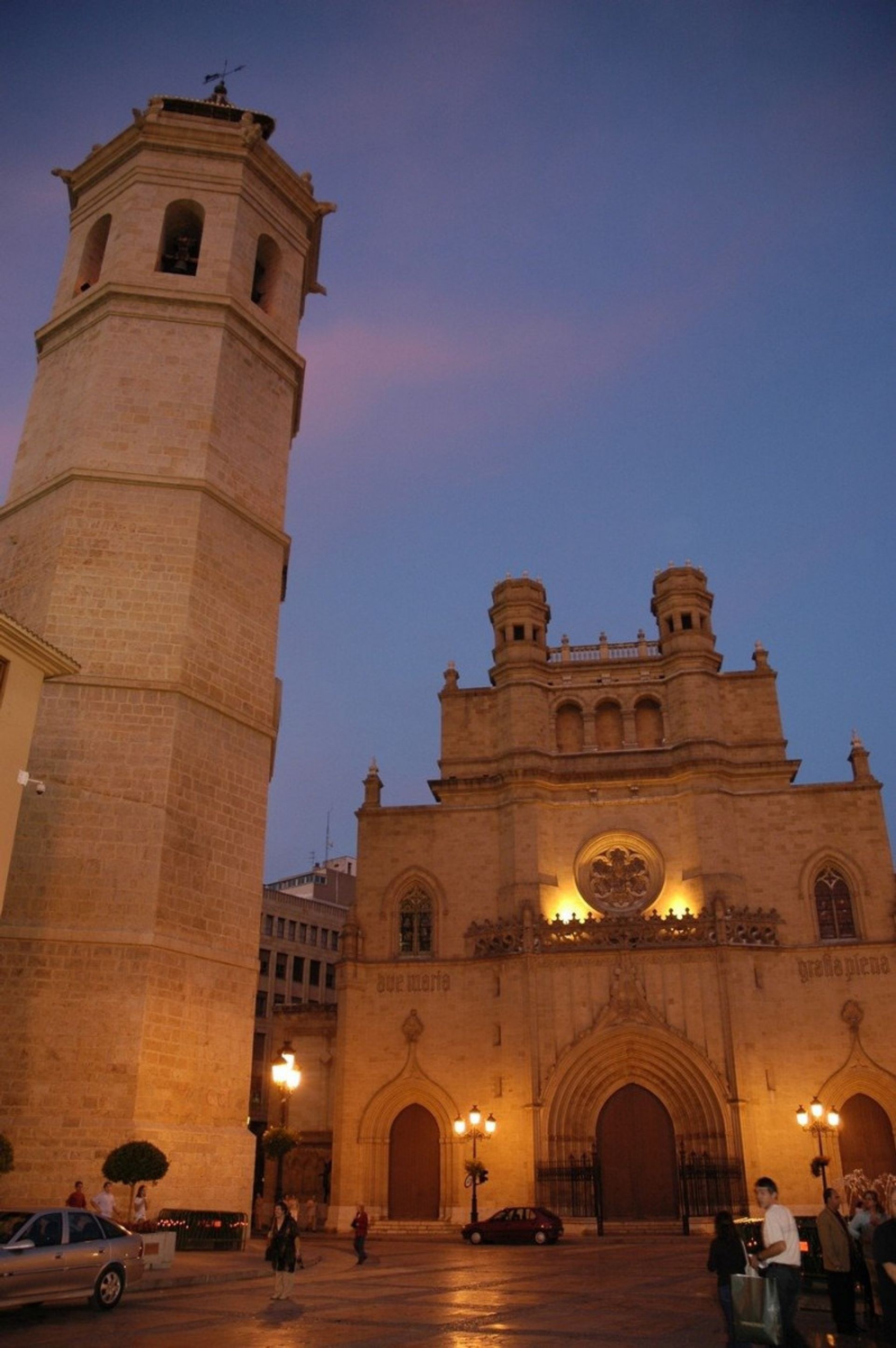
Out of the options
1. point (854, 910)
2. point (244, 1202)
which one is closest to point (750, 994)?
point (854, 910)

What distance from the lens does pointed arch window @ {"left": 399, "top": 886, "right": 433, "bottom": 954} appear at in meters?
31.9

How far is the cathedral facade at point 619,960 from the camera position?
92.0 ft

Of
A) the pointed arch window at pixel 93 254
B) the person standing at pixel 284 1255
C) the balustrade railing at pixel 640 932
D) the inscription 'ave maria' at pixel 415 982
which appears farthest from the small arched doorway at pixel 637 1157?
the pointed arch window at pixel 93 254

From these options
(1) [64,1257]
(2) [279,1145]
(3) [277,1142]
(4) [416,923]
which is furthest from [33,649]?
(4) [416,923]

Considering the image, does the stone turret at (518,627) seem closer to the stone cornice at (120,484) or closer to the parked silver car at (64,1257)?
the stone cornice at (120,484)

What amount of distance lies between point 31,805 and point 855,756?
968 inches

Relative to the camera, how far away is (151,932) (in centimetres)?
1625

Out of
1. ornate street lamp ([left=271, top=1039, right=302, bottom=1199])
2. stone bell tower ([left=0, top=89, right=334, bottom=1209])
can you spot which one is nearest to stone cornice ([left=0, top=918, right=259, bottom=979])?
stone bell tower ([left=0, top=89, right=334, bottom=1209])

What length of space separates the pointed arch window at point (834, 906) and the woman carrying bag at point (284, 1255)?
72.8 feet

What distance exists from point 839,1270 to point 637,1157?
810 inches

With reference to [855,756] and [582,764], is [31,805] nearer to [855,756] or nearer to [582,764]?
[582,764]

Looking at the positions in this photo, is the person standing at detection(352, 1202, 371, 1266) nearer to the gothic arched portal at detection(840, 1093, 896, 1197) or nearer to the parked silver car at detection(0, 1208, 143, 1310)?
the parked silver car at detection(0, 1208, 143, 1310)

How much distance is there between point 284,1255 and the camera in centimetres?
1136

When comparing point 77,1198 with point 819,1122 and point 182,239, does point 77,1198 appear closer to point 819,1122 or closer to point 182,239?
point 182,239
